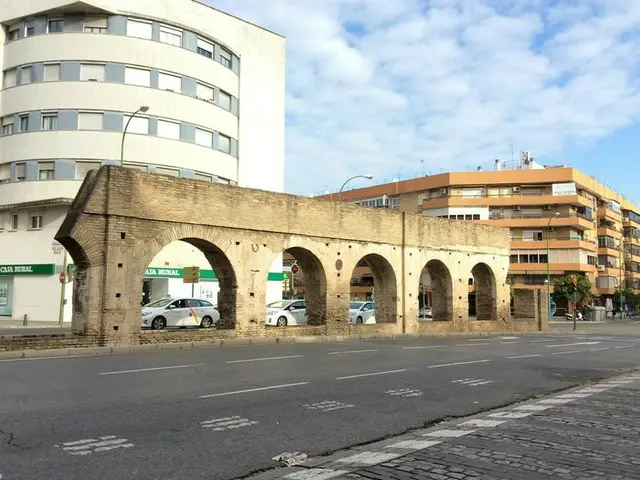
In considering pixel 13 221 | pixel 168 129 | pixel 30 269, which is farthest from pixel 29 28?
pixel 30 269

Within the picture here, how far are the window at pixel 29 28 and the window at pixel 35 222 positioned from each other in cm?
1113

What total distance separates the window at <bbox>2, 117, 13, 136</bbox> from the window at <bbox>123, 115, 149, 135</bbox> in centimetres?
718

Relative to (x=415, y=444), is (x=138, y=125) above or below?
above

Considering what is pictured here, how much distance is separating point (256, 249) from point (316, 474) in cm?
1643

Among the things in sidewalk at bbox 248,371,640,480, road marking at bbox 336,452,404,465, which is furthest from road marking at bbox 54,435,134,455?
road marking at bbox 336,452,404,465

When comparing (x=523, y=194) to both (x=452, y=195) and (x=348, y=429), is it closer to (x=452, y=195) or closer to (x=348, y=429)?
(x=452, y=195)

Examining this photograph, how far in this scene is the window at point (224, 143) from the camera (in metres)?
39.6

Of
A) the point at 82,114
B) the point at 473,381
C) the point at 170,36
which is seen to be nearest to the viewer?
the point at 473,381

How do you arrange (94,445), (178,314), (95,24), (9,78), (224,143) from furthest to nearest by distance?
(224,143)
(9,78)
(95,24)
(178,314)
(94,445)

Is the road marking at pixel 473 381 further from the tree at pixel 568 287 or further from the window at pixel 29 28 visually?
the tree at pixel 568 287

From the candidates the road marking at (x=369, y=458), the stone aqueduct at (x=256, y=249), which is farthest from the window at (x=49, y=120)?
the road marking at (x=369, y=458)

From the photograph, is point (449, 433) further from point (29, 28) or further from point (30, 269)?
point (29, 28)

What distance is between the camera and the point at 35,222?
34812 mm

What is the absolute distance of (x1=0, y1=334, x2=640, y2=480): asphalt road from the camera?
18.6 ft
